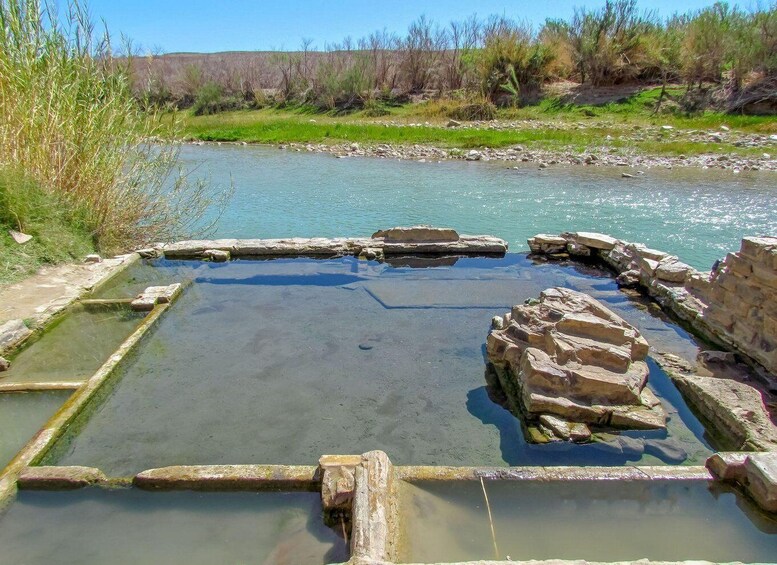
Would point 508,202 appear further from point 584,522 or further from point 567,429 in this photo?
point 584,522

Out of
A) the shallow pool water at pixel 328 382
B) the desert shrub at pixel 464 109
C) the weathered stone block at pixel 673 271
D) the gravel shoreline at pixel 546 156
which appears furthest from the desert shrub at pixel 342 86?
the weathered stone block at pixel 673 271

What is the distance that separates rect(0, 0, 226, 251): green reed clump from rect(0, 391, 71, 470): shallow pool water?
398cm

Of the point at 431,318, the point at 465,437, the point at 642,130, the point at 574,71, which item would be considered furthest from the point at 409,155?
the point at 465,437

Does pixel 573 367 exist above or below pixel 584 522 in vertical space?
above

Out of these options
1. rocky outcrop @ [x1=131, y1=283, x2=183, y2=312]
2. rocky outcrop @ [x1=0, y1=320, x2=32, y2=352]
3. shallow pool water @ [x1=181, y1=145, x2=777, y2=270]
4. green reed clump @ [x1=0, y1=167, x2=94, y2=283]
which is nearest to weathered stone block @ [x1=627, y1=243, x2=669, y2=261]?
shallow pool water @ [x1=181, y1=145, x2=777, y2=270]

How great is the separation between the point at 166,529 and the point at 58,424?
1482 millimetres

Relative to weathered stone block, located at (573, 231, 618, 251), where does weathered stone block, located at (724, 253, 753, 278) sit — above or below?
above

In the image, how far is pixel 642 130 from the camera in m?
18.4

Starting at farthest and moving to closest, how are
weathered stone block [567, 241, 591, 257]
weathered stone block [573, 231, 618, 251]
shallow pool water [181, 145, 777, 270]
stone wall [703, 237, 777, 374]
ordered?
1. shallow pool water [181, 145, 777, 270]
2. weathered stone block [567, 241, 591, 257]
3. weathered stone block [573, 231, 618, 251]
4. stone wall [703, 237, 777, 374]

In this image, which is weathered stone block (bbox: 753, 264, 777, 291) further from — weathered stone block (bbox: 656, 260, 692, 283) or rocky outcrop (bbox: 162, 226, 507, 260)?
rocky outcrop (bbox: 162, 226, 507, 260)

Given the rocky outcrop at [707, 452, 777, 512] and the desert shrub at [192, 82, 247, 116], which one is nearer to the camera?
the rocky outcrop at [707, 452, 777, 512]

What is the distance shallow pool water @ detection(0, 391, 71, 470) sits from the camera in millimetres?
3949

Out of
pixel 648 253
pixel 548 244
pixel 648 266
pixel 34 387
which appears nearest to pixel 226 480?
pixel 34 387

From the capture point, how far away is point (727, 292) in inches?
211
